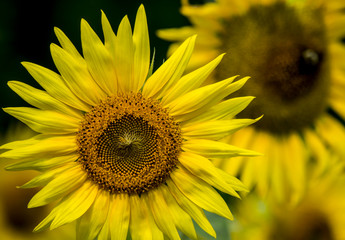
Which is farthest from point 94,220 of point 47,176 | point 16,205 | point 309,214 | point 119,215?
point 309,214

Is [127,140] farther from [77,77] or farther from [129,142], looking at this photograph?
[77,77]

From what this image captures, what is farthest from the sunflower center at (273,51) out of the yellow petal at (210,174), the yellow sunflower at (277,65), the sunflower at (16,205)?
the sunflower at (16,205)

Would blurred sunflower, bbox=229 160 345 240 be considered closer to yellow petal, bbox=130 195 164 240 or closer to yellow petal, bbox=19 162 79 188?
yellow petal, bbox=130 195 164 240

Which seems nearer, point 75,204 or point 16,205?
point 75,204

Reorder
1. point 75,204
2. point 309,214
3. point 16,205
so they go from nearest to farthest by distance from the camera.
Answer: point 75,204 < point 16,205 < point 309,214

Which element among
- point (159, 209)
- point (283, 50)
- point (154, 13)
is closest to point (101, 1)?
point (154, 13)

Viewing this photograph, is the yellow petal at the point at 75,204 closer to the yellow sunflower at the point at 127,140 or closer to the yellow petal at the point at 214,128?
the yellow sunflower at the point at 127,140
